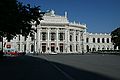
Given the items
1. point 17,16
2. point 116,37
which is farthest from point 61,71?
point 116,37

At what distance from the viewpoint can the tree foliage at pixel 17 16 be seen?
99.0 ft

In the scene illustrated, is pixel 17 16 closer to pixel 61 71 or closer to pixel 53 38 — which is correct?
pixel 61 71

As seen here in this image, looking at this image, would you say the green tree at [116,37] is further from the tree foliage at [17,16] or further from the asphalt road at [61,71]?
the asphalt road at [61,71]

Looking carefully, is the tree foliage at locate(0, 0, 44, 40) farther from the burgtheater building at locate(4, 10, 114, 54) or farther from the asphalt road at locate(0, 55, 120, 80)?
the burgtheater building at locate(4, 10, 114, 54)

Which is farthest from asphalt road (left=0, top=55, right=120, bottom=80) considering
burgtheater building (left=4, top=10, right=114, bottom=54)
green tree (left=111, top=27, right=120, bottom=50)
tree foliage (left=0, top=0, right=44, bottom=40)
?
burgtheater building (left=4, top=10, right=114, bottom=54)

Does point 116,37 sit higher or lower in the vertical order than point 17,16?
higher

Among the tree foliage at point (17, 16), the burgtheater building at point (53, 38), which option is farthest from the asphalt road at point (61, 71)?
the burgtheater building at point (53, 38)

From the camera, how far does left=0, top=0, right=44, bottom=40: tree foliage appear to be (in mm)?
30188

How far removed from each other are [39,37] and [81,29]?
81.8ft

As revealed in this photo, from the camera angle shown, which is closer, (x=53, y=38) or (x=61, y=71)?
(x=61, y=71)

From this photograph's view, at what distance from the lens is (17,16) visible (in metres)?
34.8

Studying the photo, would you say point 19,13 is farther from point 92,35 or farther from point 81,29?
point 92,35

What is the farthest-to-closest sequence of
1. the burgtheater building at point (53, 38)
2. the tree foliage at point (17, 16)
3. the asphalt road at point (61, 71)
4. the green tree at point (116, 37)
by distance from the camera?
the burgtheater building at point (53, 38) < the green tree at point (116, 37) < the tree foliage at point (17, 16) < the asphalt road at point (61, 71)

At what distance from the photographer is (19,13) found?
117ft
